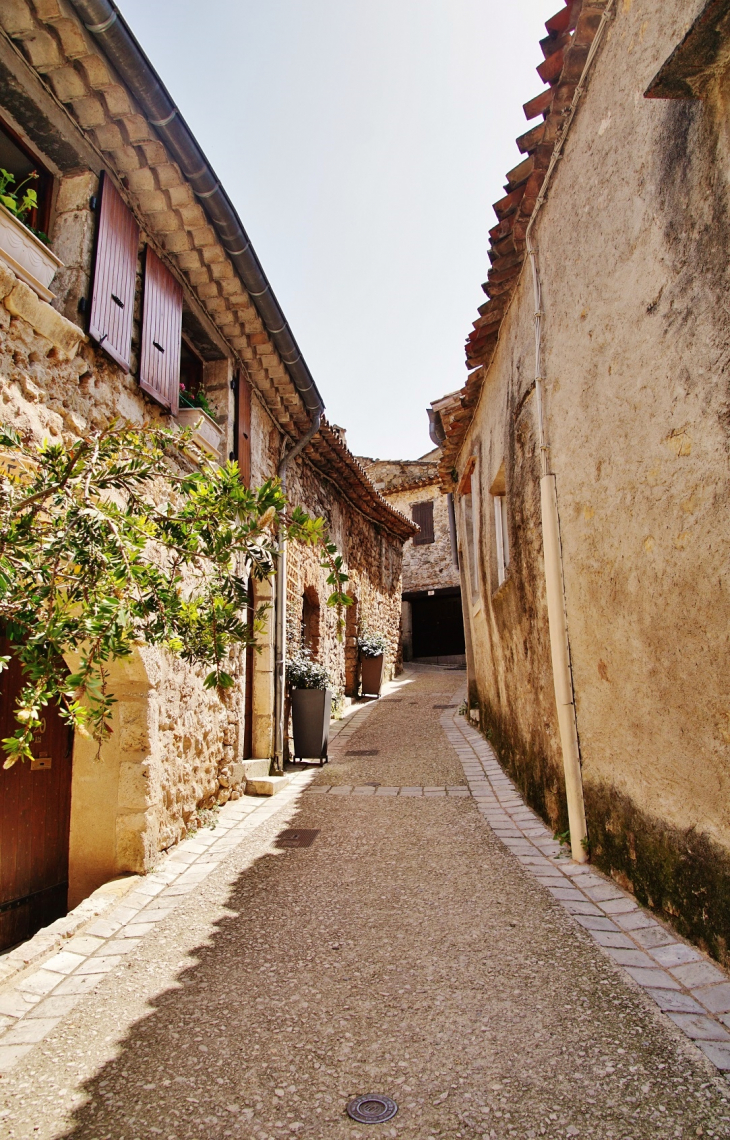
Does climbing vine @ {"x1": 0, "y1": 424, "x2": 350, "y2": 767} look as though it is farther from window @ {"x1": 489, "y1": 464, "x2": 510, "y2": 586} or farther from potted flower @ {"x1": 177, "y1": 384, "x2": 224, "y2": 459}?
window @ {"x1": 489, "y1": 464, "x2": 510, "y2": 586}

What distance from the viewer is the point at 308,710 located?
23.6 feet

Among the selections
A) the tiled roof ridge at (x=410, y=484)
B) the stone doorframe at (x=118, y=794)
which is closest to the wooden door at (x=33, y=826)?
the stone doorframe at (x=118, y=794)

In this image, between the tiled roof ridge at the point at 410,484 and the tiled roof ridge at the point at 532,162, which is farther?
the tiled roof ridge at the point at 410,484

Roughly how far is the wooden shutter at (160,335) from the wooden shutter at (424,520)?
53.4ft

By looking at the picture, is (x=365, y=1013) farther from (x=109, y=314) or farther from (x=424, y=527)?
(x=424, y=527)

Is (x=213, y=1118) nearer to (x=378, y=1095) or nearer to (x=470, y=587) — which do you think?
(x=378, y=1095)

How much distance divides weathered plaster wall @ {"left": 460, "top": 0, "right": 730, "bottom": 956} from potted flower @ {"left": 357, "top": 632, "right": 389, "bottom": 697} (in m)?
7.72

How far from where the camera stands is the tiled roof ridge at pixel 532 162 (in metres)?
3.34

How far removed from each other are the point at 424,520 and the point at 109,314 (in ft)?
57.2

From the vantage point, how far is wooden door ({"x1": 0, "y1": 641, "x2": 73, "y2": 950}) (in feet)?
12.9

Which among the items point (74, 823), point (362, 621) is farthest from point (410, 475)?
point (74, 823)

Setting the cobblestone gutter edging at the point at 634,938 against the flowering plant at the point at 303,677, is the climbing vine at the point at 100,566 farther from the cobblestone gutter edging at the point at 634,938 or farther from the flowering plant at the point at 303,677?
the flowering plant at the point at 303,677

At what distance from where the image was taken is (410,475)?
2228 cm

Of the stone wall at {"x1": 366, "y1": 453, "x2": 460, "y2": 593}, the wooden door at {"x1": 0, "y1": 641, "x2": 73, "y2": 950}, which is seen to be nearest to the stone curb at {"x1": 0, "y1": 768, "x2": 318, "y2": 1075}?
the wooden door at {"x1": 0, "y1": 641, "x2": 73, "y2": 950}
